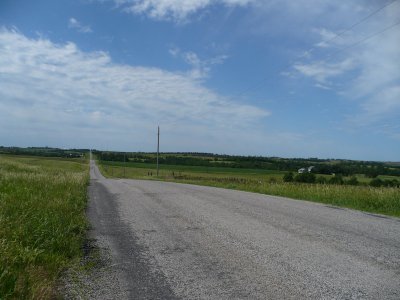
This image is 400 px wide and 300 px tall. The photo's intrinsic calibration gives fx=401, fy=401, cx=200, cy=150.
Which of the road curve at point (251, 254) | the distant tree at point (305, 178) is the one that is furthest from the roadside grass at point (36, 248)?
the distant tree at point (305, 178)

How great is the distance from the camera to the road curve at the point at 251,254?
197 inches

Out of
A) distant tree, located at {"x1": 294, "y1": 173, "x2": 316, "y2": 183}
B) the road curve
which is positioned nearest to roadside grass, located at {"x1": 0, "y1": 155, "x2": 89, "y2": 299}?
the road curve

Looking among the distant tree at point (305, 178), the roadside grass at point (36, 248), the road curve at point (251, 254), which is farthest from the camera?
the distant tree at point (305, 178)

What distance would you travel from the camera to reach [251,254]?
676 cm

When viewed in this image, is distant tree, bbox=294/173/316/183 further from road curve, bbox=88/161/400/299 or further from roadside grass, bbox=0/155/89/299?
roadside grass, bbox=0/155/89/299

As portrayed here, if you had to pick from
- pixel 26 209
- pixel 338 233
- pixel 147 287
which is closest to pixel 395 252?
pixel 338 233

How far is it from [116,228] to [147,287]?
462 cm

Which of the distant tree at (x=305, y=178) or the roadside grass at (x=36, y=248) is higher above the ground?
the roadside grass at (x=36, y=248)

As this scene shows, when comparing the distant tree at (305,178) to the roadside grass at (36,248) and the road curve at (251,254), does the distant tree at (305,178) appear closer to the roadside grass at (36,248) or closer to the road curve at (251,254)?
the road curve at (251,254)

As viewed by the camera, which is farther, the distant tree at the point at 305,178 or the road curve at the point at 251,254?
the distant tree at the point at 305,178

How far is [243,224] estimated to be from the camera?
9.79 meters

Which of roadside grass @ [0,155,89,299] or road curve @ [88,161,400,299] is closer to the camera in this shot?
roadside grass @ [0,155,89,299]

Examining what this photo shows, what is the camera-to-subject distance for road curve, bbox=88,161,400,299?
501 centimetres

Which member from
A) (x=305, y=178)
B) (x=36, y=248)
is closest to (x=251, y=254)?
(x=36, y=248)
